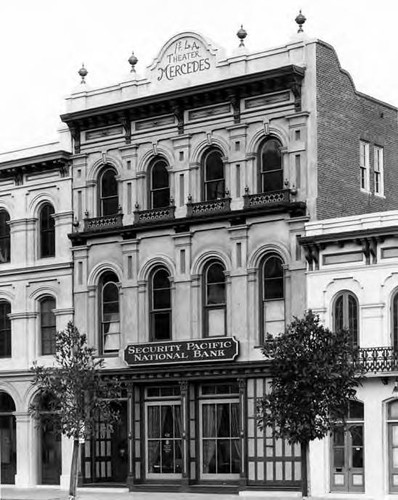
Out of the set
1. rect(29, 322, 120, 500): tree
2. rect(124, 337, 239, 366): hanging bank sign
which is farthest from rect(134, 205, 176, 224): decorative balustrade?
rect(29, 322, 120, 500): tree

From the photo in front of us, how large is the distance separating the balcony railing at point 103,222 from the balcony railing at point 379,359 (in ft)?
36.1

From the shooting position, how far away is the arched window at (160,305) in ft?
139

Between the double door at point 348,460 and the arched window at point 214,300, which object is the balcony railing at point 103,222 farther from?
the double door at point 348,460

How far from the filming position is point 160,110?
4300cm

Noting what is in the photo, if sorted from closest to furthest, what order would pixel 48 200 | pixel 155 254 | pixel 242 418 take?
pixel 242 418, pixel 155 254, pixel 48 200

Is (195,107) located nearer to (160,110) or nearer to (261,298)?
(160,110)

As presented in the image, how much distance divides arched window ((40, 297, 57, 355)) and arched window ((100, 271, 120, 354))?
2.53 meters

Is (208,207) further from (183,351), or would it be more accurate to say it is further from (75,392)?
(75,392)

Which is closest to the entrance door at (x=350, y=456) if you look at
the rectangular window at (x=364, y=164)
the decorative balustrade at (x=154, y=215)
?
the rectangular window at (x=364, y=164)

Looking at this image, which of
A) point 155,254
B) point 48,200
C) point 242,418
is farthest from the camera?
point 48,200

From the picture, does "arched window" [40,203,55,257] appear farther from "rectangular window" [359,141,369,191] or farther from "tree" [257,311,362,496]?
"tree" [257,311,362,496]

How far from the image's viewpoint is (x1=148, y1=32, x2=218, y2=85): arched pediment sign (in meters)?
42.2

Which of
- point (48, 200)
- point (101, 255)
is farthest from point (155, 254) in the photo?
point (48, 200)

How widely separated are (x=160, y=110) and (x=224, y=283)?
650 cm
